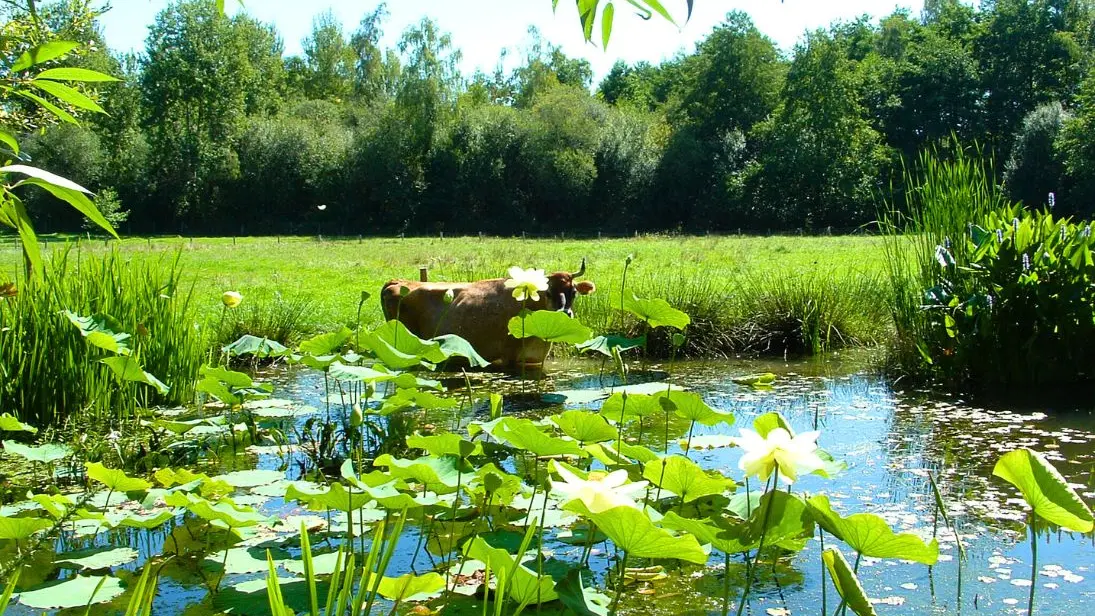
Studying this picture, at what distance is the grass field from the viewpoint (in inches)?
359

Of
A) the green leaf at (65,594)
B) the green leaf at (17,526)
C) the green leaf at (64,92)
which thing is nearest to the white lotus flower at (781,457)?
the green leaf at (64,92)

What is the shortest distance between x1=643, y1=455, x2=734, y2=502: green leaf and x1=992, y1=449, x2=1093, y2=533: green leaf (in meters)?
0.80

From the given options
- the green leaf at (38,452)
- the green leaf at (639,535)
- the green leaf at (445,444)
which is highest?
the green leaf at (639,535)

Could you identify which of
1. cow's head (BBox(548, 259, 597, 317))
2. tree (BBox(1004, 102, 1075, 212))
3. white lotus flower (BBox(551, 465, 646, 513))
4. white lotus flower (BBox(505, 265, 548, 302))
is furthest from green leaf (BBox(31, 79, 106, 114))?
tree (BBox(1004, 102, 1075, 212))

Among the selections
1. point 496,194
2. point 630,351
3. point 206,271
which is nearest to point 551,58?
point 496,194

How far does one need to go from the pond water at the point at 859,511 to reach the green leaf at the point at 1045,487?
66cm

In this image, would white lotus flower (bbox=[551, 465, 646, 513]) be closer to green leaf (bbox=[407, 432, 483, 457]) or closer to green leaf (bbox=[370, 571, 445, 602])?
green leaf (bbox=[370, 571, 445, 602])

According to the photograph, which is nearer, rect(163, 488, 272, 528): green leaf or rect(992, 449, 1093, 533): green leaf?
rect(992, 449, 1093, 533): green leaf

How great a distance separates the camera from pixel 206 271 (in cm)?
1841

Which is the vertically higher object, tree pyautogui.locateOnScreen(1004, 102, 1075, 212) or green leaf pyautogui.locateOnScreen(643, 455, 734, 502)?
tree pyautogui.locateOnScreen(1004, 102, 1075, 212)

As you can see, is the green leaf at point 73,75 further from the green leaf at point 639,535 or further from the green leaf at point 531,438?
the green leaf at point 531,438

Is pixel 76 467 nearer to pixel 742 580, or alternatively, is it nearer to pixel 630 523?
pixel 742 580

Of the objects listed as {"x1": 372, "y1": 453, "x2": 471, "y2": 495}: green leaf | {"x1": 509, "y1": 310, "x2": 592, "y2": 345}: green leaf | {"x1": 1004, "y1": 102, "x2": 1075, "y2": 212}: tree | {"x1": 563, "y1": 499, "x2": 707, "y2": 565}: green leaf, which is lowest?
{"x1": 372, "y1": 453, "x2": 471, "y2": 495}: green leaf

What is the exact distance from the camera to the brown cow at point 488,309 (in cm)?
747
